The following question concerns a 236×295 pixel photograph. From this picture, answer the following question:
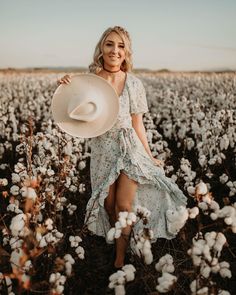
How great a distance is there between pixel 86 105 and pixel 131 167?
57 cm

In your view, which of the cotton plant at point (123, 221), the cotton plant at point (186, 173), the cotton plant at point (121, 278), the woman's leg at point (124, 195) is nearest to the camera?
the cotton plant at point (121, 278)

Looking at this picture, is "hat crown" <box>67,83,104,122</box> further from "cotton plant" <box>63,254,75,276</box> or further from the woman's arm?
"cotton plant" <box>63,254,75,276</box>

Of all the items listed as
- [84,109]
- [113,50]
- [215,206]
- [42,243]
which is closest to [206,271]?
[215,206]

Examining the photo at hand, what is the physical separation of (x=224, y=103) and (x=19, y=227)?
8.07 meters

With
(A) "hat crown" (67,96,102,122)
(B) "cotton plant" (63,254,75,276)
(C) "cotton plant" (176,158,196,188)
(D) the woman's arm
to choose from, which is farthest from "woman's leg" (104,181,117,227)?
(B) "cotton plant" (63,254,75,276)

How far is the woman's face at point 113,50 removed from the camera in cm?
355

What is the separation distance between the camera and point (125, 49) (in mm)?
3598

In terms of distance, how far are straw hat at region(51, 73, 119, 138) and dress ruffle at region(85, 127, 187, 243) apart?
0.71ft

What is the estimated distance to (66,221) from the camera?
4594mm

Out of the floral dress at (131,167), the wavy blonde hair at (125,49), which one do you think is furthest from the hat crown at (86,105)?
the wavy blonde hair at (125,49)

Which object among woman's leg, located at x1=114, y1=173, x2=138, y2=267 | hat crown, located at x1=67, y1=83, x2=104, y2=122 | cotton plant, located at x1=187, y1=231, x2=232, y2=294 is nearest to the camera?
cotton plant, located at x1=187, y1=231, x2=232, y2=294

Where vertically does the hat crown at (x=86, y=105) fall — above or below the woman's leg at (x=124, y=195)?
above

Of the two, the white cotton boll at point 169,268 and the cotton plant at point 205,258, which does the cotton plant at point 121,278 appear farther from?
the cotton plant at point 205,258

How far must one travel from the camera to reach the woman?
3.49 metres
